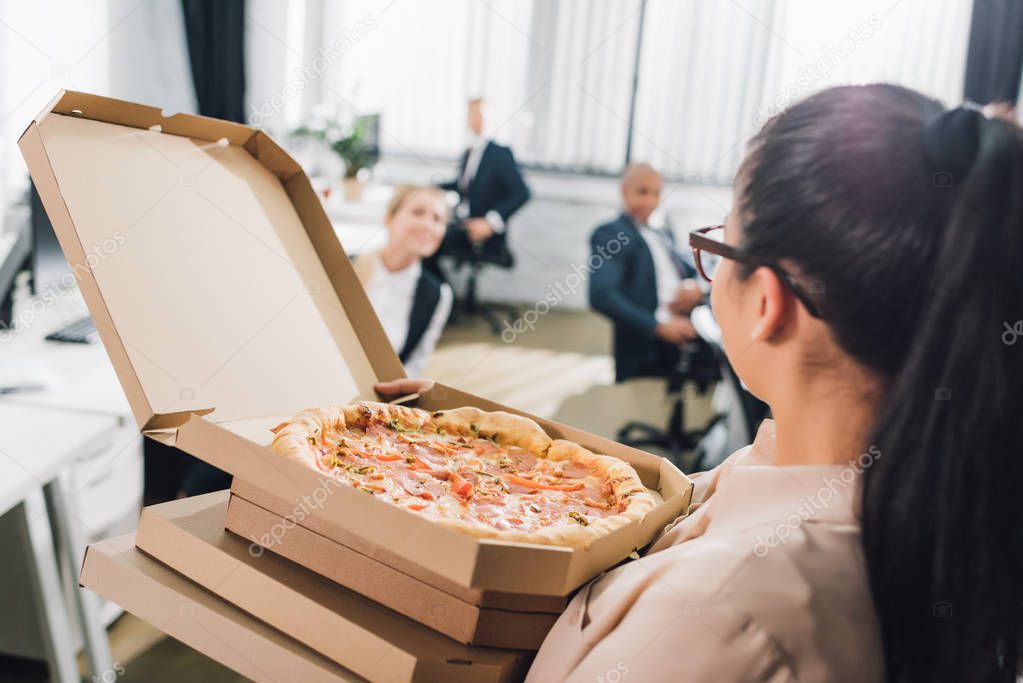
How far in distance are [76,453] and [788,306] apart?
1627 mm

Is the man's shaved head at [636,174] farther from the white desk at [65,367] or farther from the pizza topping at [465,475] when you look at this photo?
the pizza topping at [465,475]

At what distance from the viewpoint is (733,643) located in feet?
2.31

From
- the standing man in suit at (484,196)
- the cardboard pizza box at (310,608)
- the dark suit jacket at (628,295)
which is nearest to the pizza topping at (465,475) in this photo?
the cardboard pizza box at (310,608)

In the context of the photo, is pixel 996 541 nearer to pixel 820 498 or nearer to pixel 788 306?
pixel 820 498

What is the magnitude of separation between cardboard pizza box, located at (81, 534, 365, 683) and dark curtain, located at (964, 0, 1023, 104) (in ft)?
20.6

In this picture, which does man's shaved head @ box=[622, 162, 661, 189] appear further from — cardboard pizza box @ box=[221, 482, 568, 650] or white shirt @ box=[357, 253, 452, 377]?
cardboard pizza box @ box=[221, 482, 568, 650]

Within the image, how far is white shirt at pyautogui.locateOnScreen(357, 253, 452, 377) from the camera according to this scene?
10.1ft

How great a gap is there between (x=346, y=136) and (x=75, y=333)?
3.48 meters

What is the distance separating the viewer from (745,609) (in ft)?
2.33

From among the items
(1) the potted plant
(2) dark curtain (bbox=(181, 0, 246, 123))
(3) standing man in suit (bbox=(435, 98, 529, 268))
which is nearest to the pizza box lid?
(1) the potted plant

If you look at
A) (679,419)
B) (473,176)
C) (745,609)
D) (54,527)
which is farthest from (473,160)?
(745,609)

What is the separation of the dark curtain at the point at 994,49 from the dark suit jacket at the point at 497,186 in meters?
3.17

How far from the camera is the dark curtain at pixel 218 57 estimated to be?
572cm

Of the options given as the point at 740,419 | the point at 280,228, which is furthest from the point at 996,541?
the point at 740,419
